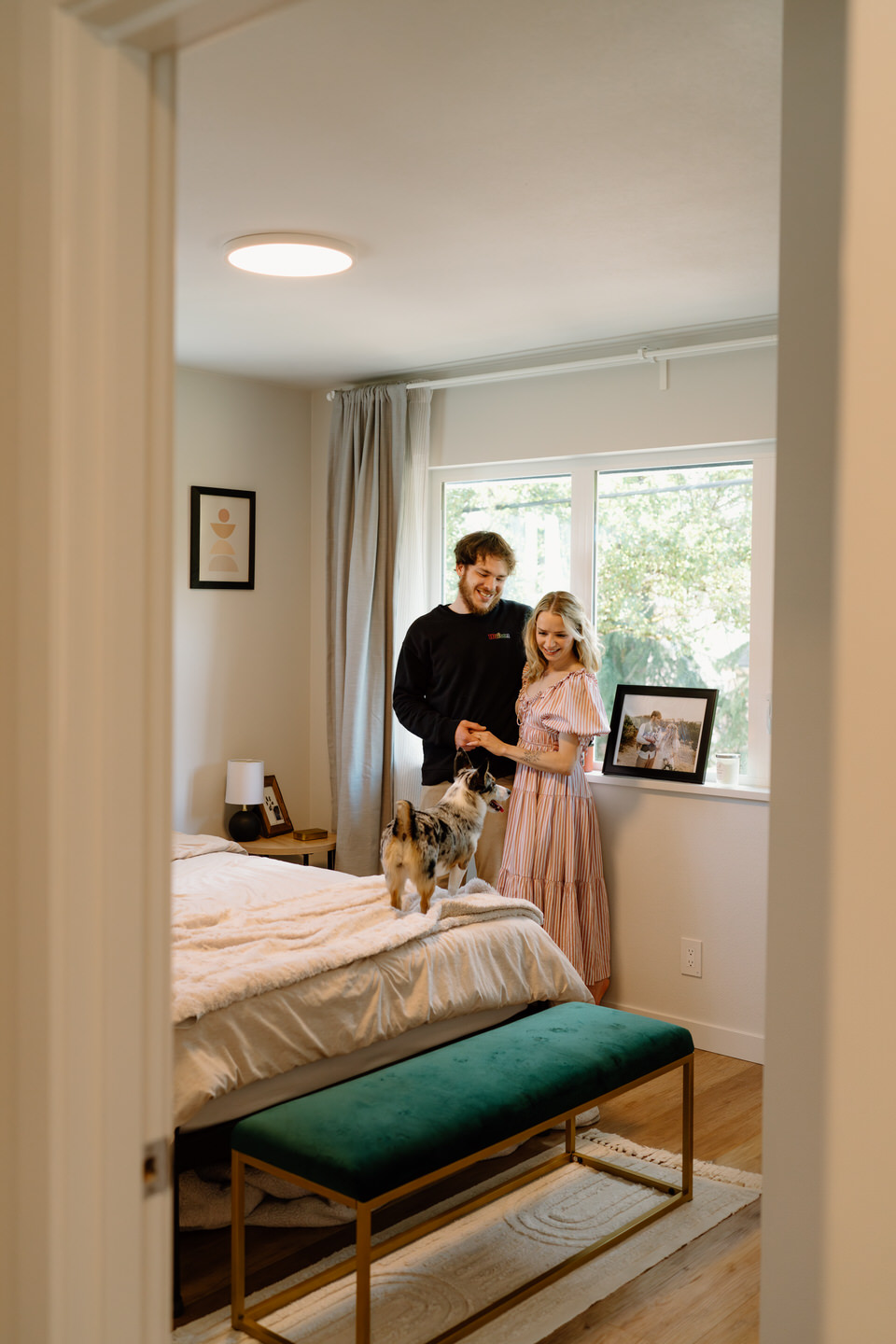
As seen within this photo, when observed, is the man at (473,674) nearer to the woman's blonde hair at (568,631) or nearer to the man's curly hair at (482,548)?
the man's curly hair at (482,548)

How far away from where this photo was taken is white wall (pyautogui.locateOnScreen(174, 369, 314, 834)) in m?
5.27

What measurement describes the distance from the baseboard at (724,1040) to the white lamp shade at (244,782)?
1.94 metres

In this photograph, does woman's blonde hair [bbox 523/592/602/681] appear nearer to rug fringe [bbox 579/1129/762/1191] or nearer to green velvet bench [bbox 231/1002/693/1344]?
green velvet bench [bbox 231/1002/693/1344]

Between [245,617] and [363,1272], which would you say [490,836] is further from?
[363,1272]

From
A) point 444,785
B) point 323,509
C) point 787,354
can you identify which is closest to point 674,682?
point 444,785

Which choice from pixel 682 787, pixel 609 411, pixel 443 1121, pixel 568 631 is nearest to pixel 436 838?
pixel 443 1121

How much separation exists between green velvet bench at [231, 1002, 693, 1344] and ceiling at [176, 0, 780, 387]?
6.88 feet

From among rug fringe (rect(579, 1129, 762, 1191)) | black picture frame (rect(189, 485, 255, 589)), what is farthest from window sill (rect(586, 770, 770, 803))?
black picture frame (rect(189, 485, 255, 589))

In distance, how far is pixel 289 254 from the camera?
135 inches

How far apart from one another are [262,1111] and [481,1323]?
668mm

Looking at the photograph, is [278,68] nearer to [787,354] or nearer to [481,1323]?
[787,354]

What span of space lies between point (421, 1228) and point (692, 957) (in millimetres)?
1946

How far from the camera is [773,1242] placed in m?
1.13

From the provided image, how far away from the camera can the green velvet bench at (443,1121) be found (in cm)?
231
